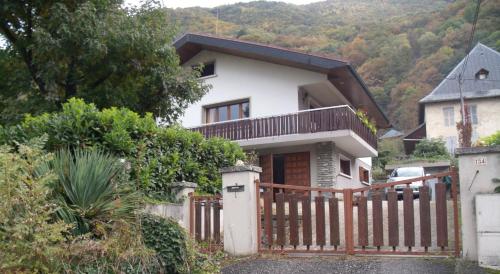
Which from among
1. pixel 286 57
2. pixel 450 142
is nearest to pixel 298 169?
pixel 286 57

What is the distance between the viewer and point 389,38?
224 ft

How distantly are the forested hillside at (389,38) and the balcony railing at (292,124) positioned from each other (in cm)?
2767

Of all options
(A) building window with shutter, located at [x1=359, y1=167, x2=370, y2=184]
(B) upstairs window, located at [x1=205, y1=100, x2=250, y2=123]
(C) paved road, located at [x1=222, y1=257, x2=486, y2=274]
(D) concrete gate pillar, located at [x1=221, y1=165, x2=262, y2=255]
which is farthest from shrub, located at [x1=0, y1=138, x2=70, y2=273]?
(A) building window with shutter, located at [x1=359, y1=167, x2=370, y2=184]

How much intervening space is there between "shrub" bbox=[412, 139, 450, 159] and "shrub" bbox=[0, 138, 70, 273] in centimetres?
3857

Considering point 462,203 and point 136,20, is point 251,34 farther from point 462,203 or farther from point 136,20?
point 462,203

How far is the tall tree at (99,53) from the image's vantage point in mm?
11969

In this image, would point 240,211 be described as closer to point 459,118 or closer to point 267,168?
point 267,168

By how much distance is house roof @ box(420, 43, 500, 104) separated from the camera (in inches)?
1676

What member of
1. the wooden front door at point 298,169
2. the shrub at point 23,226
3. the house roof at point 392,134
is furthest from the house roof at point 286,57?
the house roof at point 392,134

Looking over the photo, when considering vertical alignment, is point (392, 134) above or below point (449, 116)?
above

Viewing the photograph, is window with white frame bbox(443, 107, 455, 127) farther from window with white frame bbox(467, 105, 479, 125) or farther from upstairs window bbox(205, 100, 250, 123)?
upstairs window bbox(205, 100, 250, 123)

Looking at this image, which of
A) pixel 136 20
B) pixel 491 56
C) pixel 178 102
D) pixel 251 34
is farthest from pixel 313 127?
pixel 251 34

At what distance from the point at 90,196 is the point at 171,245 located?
4.17 ft

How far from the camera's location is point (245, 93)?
2395cm
